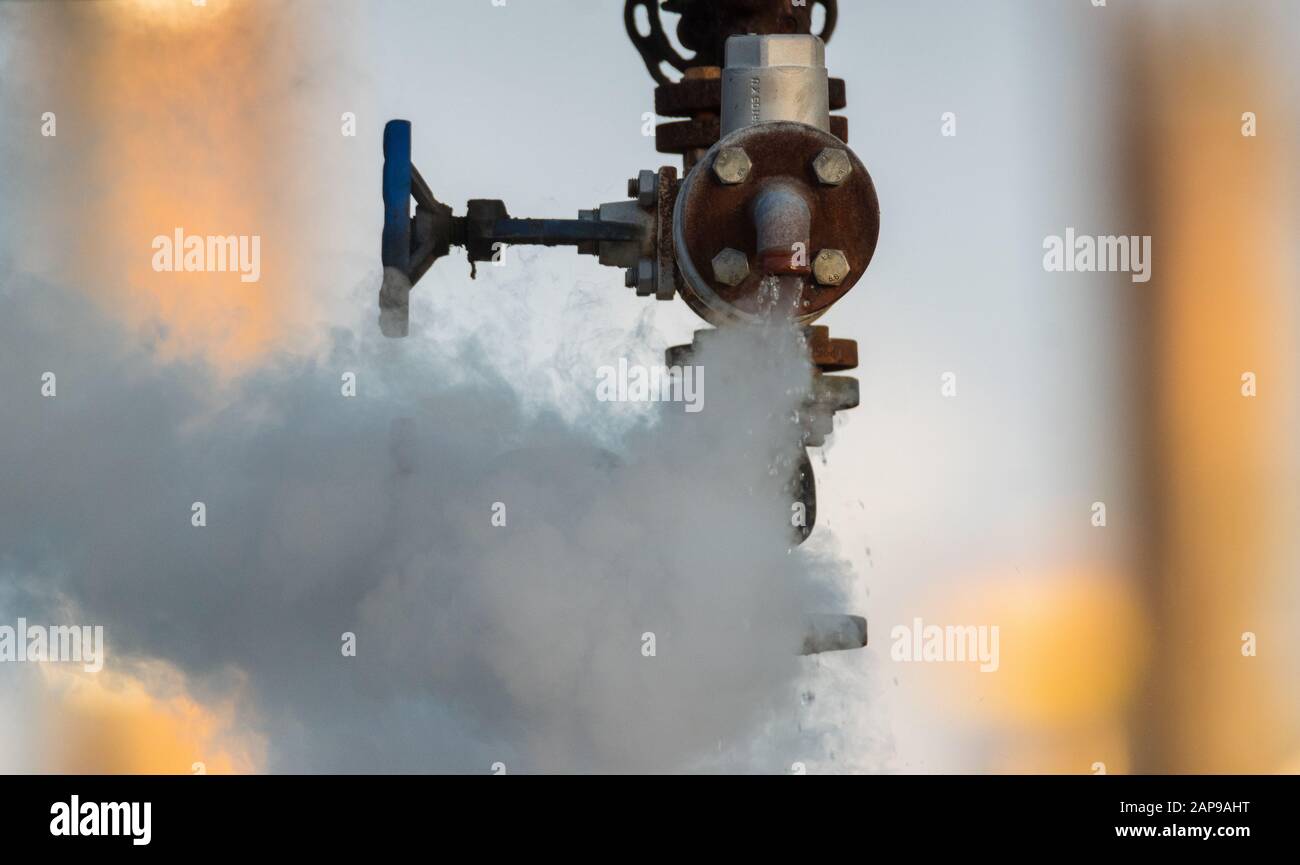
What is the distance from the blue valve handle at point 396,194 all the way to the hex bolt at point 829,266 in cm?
184

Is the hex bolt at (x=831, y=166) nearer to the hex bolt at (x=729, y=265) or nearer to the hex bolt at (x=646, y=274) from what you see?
the hex bolt at (x=729, y=265)

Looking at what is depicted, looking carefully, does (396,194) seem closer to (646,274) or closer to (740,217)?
(646,274)

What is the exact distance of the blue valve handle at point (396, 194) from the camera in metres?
7.38

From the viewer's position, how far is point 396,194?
7.39 meters

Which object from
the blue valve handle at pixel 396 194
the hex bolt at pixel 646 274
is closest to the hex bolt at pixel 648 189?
the hex bolt at pixel 646 274

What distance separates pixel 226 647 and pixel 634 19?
12.5ft

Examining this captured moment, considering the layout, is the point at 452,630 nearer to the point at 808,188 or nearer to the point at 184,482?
the point at 184,482

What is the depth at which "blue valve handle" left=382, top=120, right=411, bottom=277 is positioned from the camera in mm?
7383

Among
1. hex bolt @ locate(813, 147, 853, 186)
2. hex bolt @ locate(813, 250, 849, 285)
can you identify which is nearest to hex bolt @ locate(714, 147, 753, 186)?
hex bolt @ locate(813, 147, 853, 186)

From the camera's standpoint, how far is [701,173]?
7.37 m

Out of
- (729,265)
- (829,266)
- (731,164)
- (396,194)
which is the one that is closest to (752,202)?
(731,164)

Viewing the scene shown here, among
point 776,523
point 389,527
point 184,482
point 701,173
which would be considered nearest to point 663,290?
point 701,173

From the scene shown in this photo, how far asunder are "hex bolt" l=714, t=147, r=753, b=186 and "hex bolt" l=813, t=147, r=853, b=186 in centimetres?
31

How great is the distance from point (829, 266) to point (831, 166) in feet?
1.45
